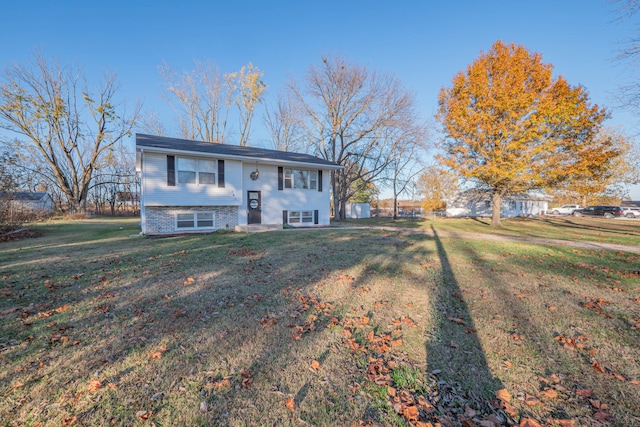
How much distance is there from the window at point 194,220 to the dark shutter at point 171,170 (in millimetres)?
1589

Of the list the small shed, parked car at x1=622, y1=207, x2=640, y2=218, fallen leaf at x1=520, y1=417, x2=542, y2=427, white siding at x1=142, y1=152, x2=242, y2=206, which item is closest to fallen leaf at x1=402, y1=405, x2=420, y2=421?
fallen leaf at x1=520, y1=417, x2=542, y2=427

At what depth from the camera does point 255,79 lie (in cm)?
2759

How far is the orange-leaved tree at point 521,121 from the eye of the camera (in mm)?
14391

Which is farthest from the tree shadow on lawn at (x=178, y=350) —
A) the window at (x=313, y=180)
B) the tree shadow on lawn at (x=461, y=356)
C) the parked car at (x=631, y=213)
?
the parked car at (x=631, y=213)

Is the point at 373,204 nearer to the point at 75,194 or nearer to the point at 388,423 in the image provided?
the point at 75,194

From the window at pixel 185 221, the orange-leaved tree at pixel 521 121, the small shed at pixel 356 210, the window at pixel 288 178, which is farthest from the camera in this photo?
the small shed at pixel 356 210

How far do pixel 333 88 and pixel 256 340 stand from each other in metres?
23.3

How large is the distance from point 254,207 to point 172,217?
4096 mm

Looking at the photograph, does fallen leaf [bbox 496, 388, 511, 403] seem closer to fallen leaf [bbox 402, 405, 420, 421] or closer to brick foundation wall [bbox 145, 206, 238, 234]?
fallen leaf [bbox 402, 405, 420, 421]

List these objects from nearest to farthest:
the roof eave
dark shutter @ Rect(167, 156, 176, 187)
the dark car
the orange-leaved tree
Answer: the roof eave
dark shutter @ Rect(167, 156, 176, 187)
the orange-leaved tree
the dark car

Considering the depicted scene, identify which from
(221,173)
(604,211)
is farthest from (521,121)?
(604,211)

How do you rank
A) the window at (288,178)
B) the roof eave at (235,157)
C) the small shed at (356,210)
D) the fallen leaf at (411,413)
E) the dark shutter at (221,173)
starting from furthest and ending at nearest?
the small shed at (356,210) < the window at (288,178) < the dark shutter at (221,173) < the roof eave at (235,157) < the fallen leaf at (411,413)

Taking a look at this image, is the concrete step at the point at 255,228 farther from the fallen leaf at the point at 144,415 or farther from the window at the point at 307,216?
the fallen leaf at the point at 144,415

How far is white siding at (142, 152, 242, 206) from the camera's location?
1212 cm
